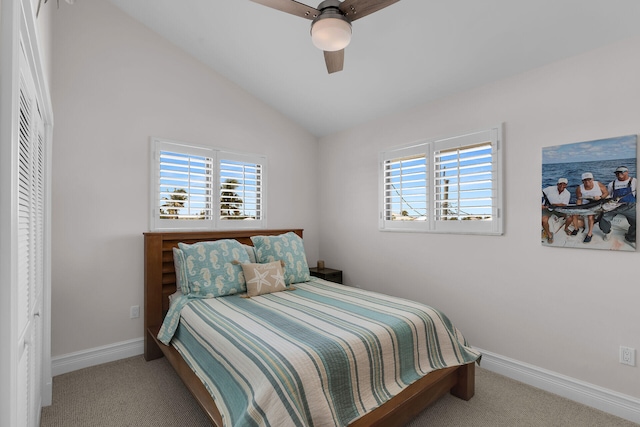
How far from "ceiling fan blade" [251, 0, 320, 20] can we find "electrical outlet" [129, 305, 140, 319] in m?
2.86

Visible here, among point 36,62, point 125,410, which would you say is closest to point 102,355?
point 125,410

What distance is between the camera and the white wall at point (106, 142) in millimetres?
2770

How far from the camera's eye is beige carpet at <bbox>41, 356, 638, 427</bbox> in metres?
2.09

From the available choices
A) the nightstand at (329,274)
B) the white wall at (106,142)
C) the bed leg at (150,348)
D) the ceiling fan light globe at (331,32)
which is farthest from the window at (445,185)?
the bed leg at (150,348)

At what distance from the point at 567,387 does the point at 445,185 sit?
1.82 meters

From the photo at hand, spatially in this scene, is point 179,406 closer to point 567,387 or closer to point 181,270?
point 181,270

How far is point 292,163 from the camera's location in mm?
4336

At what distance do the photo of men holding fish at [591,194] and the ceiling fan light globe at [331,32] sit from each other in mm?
1801

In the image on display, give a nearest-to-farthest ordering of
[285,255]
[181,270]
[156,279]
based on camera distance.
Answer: [181,270]
[156,279]
[285,255]

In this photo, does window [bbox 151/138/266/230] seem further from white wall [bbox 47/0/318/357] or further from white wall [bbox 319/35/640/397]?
white wall [bbox 319/35/640/397]

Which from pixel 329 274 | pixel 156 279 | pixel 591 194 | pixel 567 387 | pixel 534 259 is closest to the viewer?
pixel 591 194

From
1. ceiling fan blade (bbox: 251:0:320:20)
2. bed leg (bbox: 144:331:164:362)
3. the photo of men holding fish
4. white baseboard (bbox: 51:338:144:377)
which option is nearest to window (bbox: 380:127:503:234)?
the photo of men holding fish

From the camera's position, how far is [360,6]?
1765 mm

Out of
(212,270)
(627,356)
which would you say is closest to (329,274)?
(212,270)
